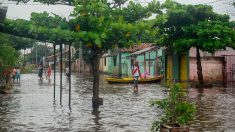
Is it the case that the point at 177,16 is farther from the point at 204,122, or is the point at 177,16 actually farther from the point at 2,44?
the point at 204,122

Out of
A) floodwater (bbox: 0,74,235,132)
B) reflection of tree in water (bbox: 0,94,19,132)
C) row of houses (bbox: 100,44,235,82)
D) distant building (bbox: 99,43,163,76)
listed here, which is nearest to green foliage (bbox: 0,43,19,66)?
reflection of tree in water (bbox: 0,94,19,132)

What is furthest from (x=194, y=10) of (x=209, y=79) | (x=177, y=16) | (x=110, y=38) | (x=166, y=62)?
(x=110, y=38)

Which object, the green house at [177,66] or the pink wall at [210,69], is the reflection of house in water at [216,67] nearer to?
the pink wall at [210,69]

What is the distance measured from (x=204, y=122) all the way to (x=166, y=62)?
29179 millimetres

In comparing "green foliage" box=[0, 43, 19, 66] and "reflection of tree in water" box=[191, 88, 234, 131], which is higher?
"green foliage" box=[0, 43, 19, 66]

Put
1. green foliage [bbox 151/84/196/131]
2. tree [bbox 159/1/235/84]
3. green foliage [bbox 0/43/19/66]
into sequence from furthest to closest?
tree [bbox 159/1/235/84] < green foliage [bbox 0/43/19/66] < green foliage [bbox 151/84/196/131]

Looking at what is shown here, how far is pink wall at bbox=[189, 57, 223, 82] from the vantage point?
124 feet

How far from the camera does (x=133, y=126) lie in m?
12.5

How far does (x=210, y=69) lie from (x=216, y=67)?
1.83 feet

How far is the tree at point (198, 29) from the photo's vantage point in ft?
97.6

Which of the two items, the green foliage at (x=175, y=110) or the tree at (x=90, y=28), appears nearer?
the green foliage at (x=175, y=110)

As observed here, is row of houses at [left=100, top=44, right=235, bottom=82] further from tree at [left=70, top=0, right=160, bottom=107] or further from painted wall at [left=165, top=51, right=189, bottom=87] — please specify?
tree at [left=70, top=0, right=160, bottom=107]

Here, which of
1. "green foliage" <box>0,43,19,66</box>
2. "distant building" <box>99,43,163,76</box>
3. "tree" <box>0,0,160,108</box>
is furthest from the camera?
"distant building" <box>99,43,163,76</box>

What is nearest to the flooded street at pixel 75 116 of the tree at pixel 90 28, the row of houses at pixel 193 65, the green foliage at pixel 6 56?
the tree at pixel 90 28
